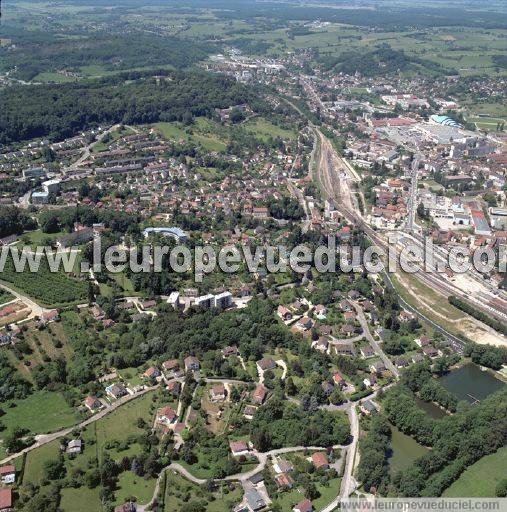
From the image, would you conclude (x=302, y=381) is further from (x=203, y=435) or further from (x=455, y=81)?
(x=455, y=81)

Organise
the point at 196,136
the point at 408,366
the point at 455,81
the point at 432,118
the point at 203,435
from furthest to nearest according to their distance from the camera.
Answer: the point at 455,81 → the point at 432,118 → the point at 196,136 → the point at 408,366 → the point at 203,435

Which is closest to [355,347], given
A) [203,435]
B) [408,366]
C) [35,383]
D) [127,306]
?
[408,366]

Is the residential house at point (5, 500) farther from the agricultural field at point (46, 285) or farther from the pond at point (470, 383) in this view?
the pond at point (470, 383)

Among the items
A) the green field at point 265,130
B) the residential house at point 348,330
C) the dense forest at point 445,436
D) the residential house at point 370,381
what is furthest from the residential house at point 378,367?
the green field at point 265,130

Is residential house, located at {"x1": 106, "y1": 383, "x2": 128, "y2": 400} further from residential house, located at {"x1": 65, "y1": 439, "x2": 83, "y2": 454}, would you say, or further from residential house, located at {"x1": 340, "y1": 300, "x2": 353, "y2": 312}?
residential house, located at {"x1": 340, "y1": 300, "x2": 353, "y2": 312}

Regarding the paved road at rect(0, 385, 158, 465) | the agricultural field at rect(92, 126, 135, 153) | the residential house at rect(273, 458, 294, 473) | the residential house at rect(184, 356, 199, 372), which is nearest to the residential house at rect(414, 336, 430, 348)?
the residential house at rect(273, 458, 294, 473)
